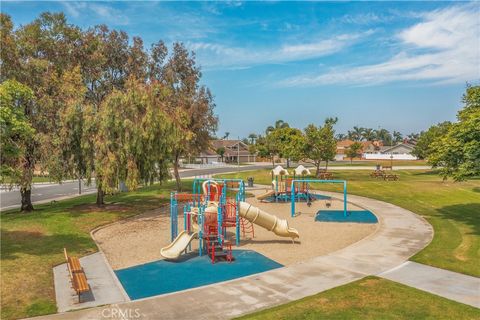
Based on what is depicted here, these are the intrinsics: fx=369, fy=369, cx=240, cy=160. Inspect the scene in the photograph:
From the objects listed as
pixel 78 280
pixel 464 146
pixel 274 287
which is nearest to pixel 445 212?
pixel 464 146

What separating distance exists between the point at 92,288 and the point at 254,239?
30.5 ft

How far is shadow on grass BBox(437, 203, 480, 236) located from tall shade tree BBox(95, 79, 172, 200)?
62.5ft

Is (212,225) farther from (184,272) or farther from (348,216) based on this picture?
(348,216)

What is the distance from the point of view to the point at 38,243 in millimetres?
17891

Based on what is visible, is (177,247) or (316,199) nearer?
(177,247)

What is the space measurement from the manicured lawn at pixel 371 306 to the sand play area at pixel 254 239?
412 centimetres

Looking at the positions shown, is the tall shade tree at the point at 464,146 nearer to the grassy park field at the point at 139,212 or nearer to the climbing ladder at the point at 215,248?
the grassy park field at the point at 139,212

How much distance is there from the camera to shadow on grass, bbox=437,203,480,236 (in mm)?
21633

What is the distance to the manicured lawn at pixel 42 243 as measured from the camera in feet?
37.9

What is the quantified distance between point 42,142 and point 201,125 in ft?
57.6

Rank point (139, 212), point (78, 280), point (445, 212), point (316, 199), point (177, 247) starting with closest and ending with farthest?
point (78, 280) < point (177, 247) < point (445, 212) < point (139, 212) < point (316, 199)

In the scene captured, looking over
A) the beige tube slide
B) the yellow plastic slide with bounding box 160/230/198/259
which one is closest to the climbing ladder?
the yellow plastic slide with bounding box 160/230/198/259

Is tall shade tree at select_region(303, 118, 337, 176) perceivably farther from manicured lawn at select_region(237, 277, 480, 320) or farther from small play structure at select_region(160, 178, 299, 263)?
manicured lawn at select_region(237, 277, 480, 320)

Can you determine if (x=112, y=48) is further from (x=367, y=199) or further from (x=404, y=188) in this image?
(x=404, y=188)
